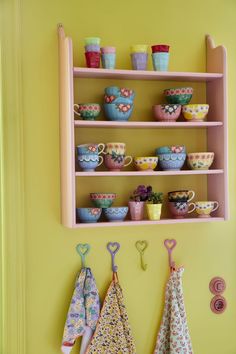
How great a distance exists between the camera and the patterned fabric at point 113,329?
2203 mm

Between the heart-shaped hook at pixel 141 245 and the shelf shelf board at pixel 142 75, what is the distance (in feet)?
2.11

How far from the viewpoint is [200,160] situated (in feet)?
7.32

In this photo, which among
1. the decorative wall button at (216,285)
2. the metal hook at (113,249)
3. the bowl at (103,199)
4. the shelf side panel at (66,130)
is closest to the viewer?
the shelf side panel at (66,130)

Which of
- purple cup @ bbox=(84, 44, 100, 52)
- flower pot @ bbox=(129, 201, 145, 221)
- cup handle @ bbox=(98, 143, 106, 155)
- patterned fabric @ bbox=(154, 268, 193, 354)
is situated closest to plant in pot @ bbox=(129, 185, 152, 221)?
flower pot @ bbox=(129, 201, 145, 221)

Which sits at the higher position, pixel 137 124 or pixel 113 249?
pixel 137 124

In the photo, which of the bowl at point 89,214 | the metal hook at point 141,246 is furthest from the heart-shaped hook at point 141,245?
the bowl at point 89,214

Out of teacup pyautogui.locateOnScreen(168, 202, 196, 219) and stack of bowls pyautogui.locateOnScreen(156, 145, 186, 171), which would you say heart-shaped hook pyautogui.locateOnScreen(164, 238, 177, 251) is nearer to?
teacup pyautogui.locateOnScreen(168, 202, 196, 219)

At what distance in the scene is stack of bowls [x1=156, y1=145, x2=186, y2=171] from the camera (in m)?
2.20

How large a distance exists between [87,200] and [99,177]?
0.10 meters

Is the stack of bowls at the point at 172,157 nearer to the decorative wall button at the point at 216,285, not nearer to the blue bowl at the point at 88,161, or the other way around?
the blue bowl at the point at 88,161

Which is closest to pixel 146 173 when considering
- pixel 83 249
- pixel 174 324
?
pixel 83 249

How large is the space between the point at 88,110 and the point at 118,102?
0.37ft

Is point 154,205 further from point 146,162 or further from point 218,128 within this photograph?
point 218,128

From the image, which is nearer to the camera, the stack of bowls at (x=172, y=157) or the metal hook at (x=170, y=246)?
the stack of bowls at (x=172, y=157)
